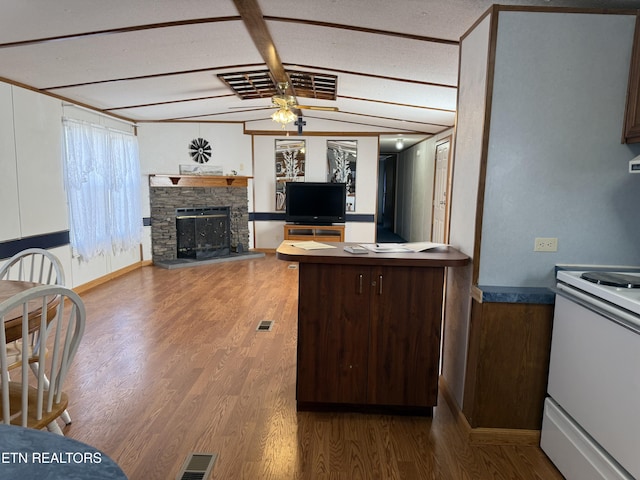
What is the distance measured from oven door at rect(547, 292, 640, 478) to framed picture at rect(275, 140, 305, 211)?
5.95 m

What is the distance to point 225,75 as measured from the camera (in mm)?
4453

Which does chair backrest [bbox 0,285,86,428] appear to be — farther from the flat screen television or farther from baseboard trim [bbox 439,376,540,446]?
the flat screen television

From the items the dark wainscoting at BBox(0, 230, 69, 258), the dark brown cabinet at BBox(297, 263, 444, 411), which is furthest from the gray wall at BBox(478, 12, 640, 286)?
the dark wainscoting at BBox(0, 230, 69, 258)

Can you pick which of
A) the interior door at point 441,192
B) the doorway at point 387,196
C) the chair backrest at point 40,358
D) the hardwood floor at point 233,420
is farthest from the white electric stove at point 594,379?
the doorway at point 387,196

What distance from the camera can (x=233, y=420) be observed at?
2359 mm

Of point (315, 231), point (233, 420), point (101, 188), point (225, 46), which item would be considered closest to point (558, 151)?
point (233, 420)

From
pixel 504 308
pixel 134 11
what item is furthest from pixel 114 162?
pixel 504 308

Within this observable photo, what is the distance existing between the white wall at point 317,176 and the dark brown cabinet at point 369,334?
538cm

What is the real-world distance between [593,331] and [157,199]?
6401mm

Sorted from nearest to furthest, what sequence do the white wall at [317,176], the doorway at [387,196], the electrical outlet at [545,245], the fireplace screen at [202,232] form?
1. the electrical outlet at [545,245]
2. the fireplace screen at [202,232]
3. the white wall at [317,176]
4. the doorway at [387,196]

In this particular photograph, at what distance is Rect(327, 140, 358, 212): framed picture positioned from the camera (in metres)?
7.50

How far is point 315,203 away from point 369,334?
5.19 meters

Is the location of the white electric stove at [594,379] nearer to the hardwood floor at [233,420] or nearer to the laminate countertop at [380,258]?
the hardwood floor at [233,420]

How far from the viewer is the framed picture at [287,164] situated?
750cm
